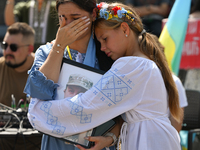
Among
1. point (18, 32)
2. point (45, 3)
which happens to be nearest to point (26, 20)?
point (45, 3)

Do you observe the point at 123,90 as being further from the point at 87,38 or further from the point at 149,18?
the point at 149,18

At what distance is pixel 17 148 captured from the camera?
2.22 m

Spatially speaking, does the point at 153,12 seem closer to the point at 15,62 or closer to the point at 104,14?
the point at 15,62

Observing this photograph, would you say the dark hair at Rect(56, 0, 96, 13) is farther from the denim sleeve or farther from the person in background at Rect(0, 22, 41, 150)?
the person in background at Rect(0, 22, 41, 150)

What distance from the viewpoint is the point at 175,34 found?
3.34 metres

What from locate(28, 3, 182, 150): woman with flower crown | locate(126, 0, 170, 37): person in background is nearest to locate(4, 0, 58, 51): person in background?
locate(126, 0, 170, 37): person in background

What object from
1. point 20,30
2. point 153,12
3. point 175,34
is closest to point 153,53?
point 175,34

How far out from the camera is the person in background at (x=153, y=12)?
4.79 metres

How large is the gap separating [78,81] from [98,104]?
0.22 metres

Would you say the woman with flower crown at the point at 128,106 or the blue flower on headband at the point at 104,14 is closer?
the woman with flower crown at the point at 128,106

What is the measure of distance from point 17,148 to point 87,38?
1.12m

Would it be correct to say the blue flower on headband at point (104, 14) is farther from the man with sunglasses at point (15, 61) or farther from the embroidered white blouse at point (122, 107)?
the man with sunglasses at point (15, 61)

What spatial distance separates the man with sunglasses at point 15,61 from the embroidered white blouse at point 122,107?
5.91 feet

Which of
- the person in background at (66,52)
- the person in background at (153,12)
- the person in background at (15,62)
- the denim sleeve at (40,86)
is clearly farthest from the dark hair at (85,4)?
the person in background at (153,12)
